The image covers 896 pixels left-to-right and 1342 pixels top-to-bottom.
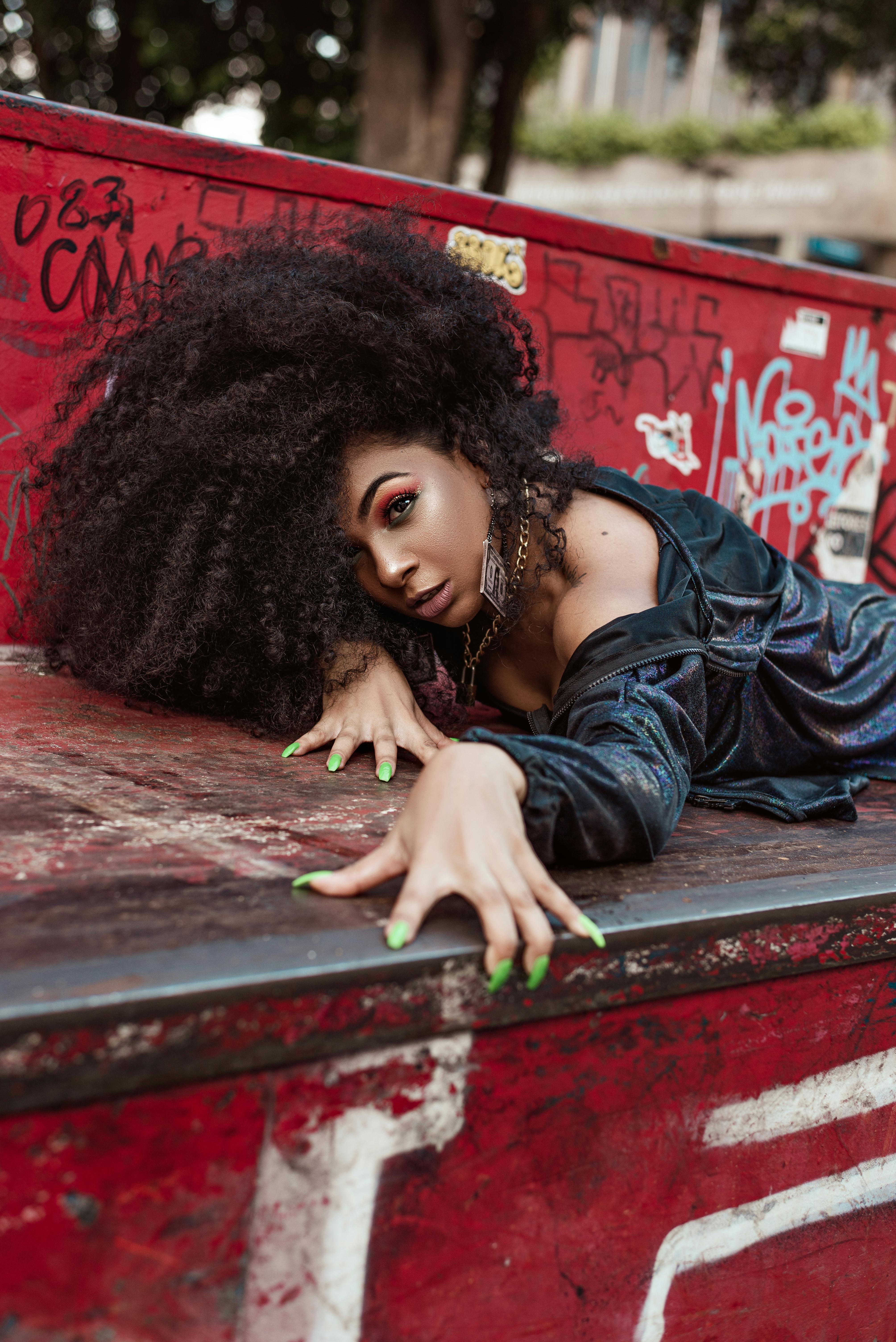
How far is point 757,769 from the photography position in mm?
2160

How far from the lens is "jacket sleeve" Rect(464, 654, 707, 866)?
124 centimetres

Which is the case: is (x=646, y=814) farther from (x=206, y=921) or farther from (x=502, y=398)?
(x=502, y=398)

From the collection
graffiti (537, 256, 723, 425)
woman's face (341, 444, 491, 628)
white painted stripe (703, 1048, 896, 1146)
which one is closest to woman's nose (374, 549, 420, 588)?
woman's face (341, 444, 491, 628)

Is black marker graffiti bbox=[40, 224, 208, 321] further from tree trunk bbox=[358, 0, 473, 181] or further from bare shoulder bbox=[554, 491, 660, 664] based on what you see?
tree trunk bbox=[358, 0, 473, 181]

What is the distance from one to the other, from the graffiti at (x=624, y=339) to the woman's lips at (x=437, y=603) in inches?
56.7

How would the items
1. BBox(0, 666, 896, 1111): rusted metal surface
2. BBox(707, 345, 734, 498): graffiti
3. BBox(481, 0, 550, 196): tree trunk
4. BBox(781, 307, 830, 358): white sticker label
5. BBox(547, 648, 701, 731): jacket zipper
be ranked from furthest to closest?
BBox(481, 0, 550, 196): tree trunk
BBox(781, 307, 830, 358): white sticker label
BBox(707, 345, 734, 498): graffiti
BBox(547, 648, 701, 731): jacket zipper
BBox(0, 666, 896, 1111): rusted metal surface

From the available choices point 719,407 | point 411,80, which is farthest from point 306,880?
point 411,80

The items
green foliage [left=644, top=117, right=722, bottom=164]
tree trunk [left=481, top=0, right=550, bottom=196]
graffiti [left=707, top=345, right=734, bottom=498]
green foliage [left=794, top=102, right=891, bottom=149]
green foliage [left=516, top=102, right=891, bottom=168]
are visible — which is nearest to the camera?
graffiti [left=707, top=345, right=734, bottom=498]

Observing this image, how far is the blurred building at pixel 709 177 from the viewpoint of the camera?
717 inches

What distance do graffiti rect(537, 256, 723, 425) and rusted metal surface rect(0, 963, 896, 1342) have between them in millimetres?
2214

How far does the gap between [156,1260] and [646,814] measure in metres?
0.79

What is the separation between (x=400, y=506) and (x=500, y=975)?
1.06 metres

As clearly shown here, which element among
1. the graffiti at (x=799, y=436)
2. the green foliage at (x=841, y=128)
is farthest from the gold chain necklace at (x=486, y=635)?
the green foliage at (x=841, y=128)

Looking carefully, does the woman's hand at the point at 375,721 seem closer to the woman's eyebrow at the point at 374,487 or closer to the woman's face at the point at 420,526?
the woman's face at the point at 420,526
